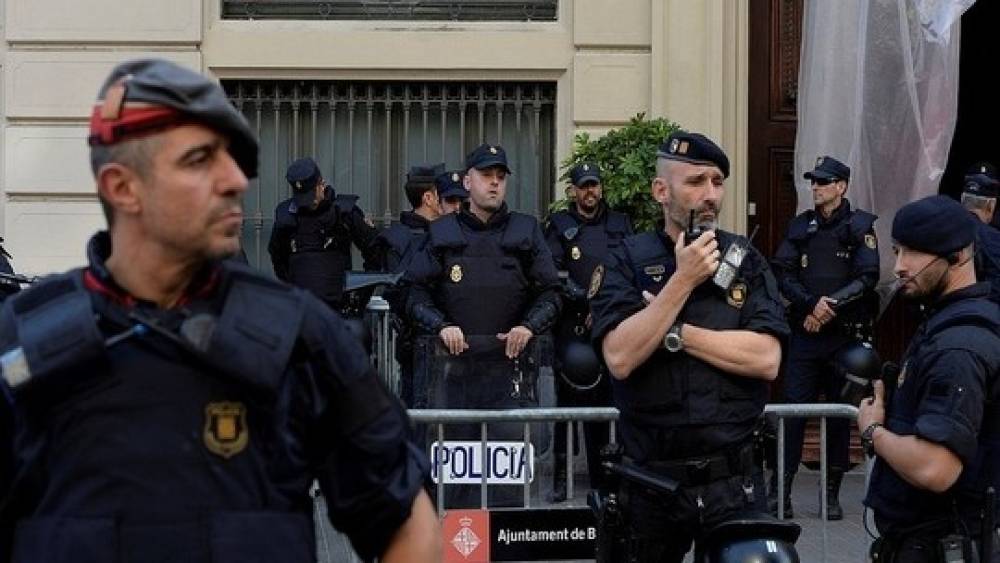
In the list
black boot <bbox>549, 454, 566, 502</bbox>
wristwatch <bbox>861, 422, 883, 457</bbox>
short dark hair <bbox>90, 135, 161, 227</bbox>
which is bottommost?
black boot <bbox>549, 454, 566, 502</bbox>

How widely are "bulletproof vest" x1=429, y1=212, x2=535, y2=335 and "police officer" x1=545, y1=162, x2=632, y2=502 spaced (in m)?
0.59

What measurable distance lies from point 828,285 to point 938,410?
5531 mm

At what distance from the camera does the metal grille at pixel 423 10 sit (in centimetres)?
1252

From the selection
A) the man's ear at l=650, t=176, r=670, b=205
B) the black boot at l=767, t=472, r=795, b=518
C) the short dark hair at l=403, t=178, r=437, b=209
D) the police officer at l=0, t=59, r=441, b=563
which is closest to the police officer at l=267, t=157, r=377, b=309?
the short dark hair at l=403, t=178, r=437, b=209

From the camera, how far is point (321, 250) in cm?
1173

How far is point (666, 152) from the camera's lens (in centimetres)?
605

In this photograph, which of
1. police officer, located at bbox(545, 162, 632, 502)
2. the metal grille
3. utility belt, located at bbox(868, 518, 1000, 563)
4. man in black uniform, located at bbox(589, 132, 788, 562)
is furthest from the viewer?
→ the metal grille

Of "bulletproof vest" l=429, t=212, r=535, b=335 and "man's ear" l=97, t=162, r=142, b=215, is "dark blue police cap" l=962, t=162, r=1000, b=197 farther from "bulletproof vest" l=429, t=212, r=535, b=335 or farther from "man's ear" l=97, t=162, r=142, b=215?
"man's ear" l=97, t=162, r=142, b=215

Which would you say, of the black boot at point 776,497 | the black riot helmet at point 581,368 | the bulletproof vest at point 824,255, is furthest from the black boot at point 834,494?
the black riot helmet at point 581,368

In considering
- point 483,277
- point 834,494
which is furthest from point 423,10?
point 834,494

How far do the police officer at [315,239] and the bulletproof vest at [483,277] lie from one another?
62.9 inches

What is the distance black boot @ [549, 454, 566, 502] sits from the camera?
7.80 meters

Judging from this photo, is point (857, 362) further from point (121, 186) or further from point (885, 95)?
point (121, 186)

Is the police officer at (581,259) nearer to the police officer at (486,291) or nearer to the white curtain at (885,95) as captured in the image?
the police officer at (486,291)
